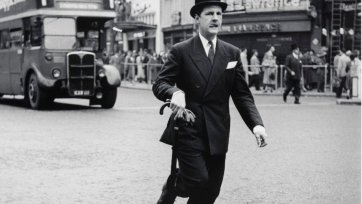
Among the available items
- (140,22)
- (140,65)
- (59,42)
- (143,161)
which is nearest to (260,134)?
(143,161)

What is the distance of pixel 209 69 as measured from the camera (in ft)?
16.7

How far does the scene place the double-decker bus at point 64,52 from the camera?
19.0 metres

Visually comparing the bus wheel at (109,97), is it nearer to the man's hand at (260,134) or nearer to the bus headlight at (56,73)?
the bus headlight at (56,73)

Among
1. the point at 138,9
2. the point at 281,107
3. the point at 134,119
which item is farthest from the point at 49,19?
the point at 138,9

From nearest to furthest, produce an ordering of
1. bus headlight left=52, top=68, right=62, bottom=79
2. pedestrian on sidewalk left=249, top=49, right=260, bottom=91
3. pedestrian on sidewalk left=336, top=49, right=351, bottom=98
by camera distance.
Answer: bus headlight left=52, top=68, right=62, bottom=79
pedestrian on sidewalk left=336, top=49, right=351, bottom=98
pedestrian on sidewalk left=249, top=49, right=260, bottom=91

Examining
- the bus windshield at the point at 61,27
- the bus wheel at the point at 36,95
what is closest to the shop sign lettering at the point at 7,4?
the bus windshield at the point at 61,27

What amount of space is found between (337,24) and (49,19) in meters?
18.1

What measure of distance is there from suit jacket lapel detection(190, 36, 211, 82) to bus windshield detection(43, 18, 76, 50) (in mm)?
14274

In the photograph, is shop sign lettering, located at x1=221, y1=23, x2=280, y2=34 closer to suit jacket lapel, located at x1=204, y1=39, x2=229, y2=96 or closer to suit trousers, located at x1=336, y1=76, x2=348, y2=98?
suit trousers, located at x1=336, y1=76, x2=348, y2=98

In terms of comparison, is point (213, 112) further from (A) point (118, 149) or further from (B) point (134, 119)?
(B) point (134, 119)

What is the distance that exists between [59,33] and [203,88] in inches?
569

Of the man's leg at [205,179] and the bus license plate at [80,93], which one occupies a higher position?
the man's leg at [205,179]

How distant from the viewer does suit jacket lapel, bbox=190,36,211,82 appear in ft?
16.7

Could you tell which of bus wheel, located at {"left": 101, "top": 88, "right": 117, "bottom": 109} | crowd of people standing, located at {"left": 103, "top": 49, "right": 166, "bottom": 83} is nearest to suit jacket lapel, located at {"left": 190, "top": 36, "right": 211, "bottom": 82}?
bus wheel, located at {"left": 101, "top": 88, "right": 117, "bottom": 109}
